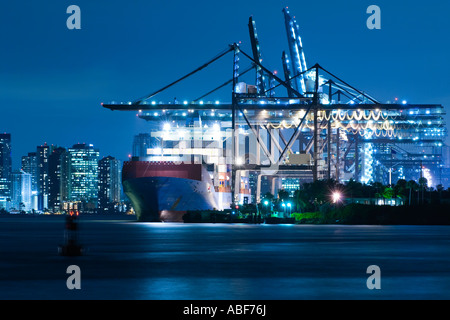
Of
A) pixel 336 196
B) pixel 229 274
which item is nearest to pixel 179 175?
pixel 336 196

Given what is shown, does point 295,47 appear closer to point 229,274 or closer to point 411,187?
point 411,187

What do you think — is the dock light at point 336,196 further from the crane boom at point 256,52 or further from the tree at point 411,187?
the crane boom at point 256,52

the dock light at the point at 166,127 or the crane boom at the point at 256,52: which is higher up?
the crane boom at the point at 256,52

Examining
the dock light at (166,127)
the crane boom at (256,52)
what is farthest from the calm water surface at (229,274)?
the crane boom at (256,52)

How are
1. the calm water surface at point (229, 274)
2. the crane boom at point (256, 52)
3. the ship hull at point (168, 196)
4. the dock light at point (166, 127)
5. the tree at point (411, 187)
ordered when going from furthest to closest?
the crane boom at point (256, 52) < the dock light at point (166, 127) < the tree at point (411, 187) < the ship hull at point (168, 196) < the calm water surface at point (229, 274)

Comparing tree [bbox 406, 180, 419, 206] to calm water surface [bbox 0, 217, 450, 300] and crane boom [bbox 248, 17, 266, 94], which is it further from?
calm water surface [bbox 0, 217, 450, 300]

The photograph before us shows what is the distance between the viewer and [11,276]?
95.0ft

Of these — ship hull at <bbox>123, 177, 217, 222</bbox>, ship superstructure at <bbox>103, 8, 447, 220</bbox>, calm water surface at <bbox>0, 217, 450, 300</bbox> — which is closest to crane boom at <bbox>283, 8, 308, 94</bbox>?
ship superstructure at <bbox>103, 8, 447, 220</bbox>

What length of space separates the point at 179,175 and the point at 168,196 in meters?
3.67

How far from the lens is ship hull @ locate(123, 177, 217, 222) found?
120m

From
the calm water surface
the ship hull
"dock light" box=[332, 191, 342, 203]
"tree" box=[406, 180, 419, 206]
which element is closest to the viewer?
the calm water surface

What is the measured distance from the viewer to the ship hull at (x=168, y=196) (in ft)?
392
